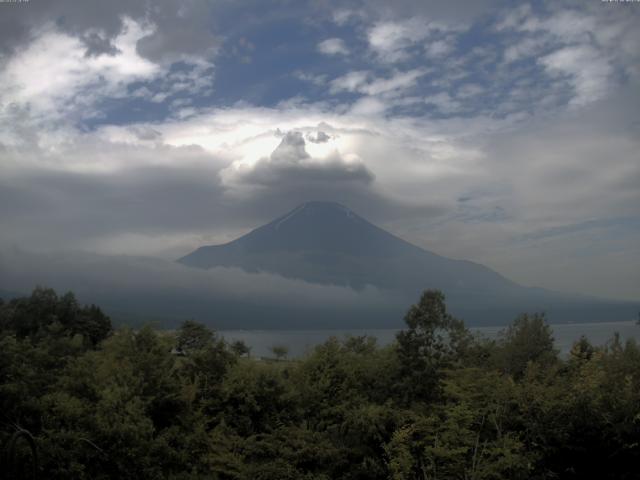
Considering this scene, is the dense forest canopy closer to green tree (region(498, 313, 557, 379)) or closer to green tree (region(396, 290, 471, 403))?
green tree (region(396, 290, 471, 403))

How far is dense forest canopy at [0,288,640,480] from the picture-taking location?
1381 centimetres

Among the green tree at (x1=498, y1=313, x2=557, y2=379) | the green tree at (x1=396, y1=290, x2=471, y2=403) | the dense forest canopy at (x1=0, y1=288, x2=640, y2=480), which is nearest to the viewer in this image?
the dense forest canopy at (x1=0, y1=288, x2=640, y2=480)

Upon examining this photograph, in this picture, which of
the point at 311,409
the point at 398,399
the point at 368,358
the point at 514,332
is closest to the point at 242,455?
the point at 311,409

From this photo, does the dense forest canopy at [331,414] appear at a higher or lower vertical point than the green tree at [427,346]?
lower

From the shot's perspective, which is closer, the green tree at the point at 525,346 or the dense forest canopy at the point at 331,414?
the dense forest canopy at the point at 331,414

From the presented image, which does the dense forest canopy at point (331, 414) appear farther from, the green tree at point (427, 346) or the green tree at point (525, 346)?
the green tree at point (525, 346)

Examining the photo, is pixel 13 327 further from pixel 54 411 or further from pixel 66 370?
pixel 54 411

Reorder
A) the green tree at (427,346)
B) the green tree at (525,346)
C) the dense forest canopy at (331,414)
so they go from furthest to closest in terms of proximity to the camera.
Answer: the green tree at (525,346), the green tree at (427,346), the dense forest canopy at (331,414)

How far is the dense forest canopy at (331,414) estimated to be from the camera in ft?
45.3

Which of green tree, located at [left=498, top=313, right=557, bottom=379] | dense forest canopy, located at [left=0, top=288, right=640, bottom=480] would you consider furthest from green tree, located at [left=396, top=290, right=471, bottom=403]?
green tree, located at [left=498, top=313, right=557, bottom=379]

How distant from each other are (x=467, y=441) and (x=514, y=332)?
1413 centimetres

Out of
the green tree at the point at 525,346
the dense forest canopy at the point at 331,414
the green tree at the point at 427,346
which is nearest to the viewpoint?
the dense forest canopy at the point at 331,414

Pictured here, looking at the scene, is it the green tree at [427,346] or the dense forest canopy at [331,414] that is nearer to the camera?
the dense forest canopy at [331,414]

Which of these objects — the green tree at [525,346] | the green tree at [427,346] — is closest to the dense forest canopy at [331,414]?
the green tree at [427,346]
